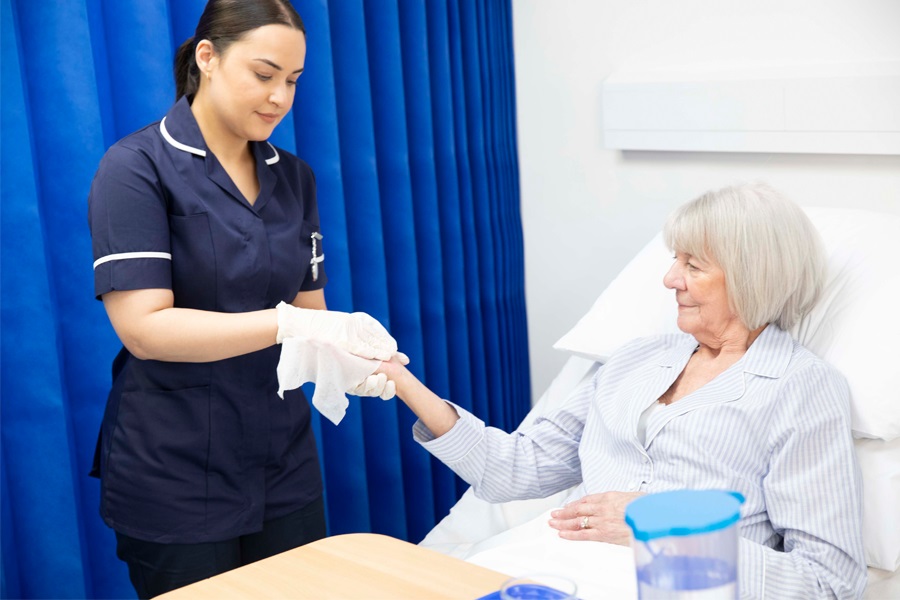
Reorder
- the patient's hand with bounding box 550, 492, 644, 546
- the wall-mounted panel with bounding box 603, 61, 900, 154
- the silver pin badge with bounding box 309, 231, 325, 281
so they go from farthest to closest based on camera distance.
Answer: the wall-mounted panel with bounding box 603, 61, 900, 154 < the silver pin badge with bounding box 309, 231, 325, 281 < the patient's hand with bounding box 550, 492, 644, 546

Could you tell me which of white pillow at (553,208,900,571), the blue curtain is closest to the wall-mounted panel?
white pillow at (553,208,900,571)

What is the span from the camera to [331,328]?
1544 millimetres

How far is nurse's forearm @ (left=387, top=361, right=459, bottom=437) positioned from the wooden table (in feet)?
1.23

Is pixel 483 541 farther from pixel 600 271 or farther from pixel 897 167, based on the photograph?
pixel 897 167

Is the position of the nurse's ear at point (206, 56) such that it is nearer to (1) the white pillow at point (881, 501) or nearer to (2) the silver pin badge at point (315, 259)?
(2) the silver pin badge at point (315, 259)

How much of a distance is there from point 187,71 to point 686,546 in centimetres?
125

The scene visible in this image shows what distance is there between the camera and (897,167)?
2201 mm

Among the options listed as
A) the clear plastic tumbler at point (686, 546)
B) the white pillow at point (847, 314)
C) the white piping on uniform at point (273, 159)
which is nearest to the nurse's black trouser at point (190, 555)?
the white piping on uniform at point (273, 159)

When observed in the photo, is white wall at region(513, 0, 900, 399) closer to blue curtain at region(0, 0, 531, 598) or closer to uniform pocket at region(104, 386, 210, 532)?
blue curtain at region(0, 0, 531, 598)

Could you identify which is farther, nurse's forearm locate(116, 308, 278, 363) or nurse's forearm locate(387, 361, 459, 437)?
nurse's forearm locate(387, 361, 459, 437)

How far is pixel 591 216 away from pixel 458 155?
419 millimetres

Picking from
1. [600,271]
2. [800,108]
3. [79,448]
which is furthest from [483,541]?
[800,108]

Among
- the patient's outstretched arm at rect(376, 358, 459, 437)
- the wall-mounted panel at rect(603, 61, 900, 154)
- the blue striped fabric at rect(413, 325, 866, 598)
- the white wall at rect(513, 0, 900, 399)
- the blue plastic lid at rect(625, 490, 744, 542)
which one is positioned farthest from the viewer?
the white wall at rect(513, 0, 900, 399)

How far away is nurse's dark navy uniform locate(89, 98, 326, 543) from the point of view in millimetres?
1532
